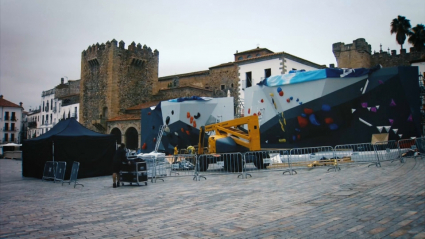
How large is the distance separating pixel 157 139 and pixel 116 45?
17.7 meters

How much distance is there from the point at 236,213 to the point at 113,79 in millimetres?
36633

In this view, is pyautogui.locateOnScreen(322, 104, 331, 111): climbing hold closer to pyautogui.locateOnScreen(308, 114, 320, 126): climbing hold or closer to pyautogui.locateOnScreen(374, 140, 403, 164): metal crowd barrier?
pyautogui.locateOnScreen(308, 114, 320, 126): climbing hold

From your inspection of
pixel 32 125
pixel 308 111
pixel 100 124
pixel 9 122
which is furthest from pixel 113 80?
pixel 32 125

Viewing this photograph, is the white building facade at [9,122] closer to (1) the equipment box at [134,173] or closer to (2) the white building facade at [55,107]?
(2) the white building facade at [55,107]

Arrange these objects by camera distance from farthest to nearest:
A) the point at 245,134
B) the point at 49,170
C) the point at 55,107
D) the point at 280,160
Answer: the point at 55,107
the point at 280,160
the point at 245,134
the point at 49,170

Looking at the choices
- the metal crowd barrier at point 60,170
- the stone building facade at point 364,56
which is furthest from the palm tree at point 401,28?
the metal crowd barrier at point 60,170

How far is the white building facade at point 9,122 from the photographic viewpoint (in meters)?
63.0

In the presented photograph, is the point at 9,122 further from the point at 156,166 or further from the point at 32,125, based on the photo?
the point at 156,166

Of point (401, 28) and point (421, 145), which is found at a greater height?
point (401, 28)

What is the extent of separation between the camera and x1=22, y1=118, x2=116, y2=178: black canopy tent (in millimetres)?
13211

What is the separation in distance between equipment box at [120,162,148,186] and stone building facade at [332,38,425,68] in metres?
38.1

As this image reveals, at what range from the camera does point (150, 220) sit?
17.3 ft

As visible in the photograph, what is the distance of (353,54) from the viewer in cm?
4141

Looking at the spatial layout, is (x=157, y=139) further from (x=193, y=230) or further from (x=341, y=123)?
(x=193, y=230)
